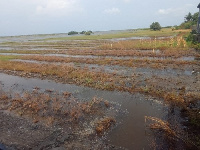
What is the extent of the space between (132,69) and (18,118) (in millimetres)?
12348

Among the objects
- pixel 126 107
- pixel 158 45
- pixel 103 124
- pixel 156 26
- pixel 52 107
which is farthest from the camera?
pixel 156 26

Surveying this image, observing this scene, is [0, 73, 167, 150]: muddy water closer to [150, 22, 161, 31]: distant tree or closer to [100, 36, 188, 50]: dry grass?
[100, 36, 188, 50]: dry grass

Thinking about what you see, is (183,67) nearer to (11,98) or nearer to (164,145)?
(164,145)

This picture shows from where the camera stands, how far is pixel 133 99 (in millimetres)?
12062

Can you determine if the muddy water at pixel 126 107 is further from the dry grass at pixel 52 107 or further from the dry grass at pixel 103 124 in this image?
the dry grass at pixel 52 107

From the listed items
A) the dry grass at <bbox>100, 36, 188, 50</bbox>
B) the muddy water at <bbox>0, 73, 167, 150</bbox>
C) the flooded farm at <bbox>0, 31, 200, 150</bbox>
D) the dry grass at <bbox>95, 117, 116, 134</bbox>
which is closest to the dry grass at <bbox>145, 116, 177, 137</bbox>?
the flooded farm at <bbox>0, 31, 200, 150</bbox>

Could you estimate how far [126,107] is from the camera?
435 inches

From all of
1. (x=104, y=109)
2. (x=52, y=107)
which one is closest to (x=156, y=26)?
(x=104, y=109)

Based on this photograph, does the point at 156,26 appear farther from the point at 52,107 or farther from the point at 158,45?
the point at 52,107

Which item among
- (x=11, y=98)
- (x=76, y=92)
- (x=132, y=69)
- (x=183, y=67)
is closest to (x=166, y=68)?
(x=183, y=67)

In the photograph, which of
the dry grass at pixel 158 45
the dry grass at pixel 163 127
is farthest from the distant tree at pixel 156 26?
the dry grass at pixel 163 127

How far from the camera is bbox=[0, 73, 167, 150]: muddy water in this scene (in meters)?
7.94

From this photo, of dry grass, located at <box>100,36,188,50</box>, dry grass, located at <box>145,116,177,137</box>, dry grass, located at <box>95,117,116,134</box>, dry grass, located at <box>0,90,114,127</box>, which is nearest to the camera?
dry grass, located at <box>145,116,177,137</box>

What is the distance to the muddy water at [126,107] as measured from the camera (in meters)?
7.94
